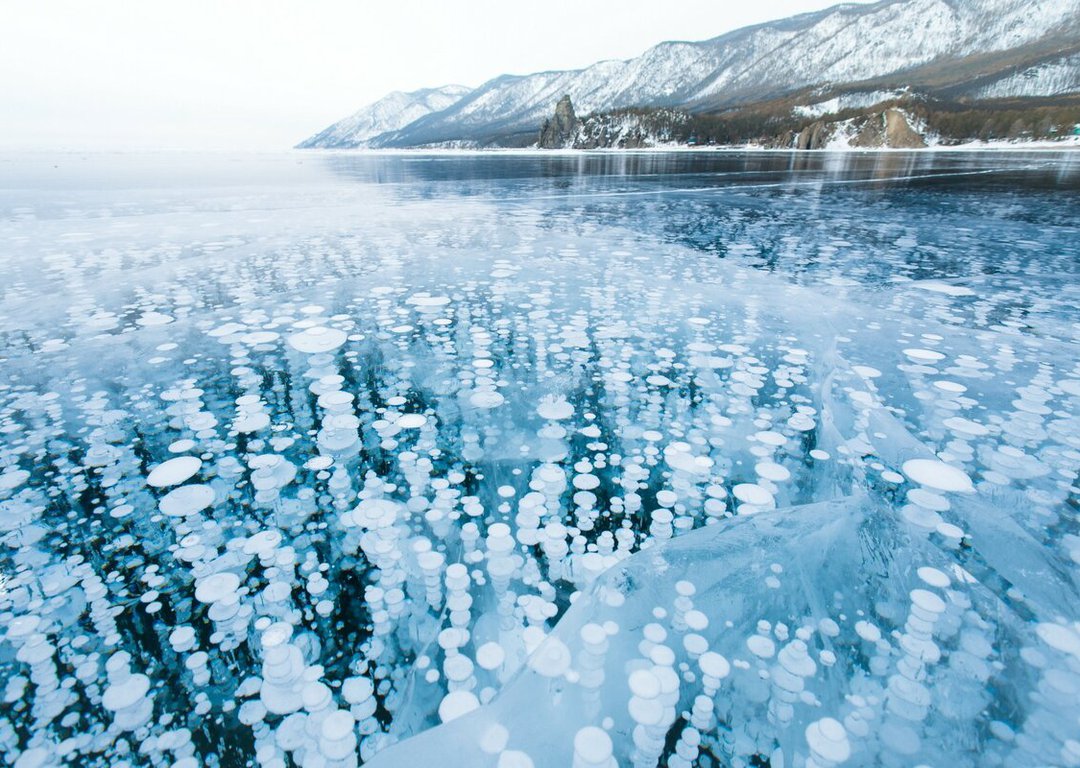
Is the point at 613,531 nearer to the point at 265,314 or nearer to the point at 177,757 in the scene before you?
the point at 177,757

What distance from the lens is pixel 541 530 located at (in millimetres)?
2227

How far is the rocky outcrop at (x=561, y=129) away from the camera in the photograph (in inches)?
4200

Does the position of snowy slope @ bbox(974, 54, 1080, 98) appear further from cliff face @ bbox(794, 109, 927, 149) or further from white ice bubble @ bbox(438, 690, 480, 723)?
white ice bubble @ bbox(438, 690, 480, 723)

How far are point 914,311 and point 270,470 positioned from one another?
5492 mm

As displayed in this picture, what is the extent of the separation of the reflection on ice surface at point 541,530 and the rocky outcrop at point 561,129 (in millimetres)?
112591

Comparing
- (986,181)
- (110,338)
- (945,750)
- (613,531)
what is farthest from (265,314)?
(986,181)

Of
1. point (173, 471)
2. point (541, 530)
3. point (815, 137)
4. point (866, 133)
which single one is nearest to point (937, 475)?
point (541, 530)

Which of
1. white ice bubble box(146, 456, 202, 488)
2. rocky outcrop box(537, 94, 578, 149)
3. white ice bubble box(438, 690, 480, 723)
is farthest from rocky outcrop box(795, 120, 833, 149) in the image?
white ice bubble box(438, 690, 480, 723)

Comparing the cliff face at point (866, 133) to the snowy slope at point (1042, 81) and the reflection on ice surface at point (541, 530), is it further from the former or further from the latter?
the reflection on ice surface at point (541, 530)

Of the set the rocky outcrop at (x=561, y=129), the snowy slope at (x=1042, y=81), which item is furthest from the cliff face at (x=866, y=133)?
the snowy slope at (x=1042, y=81)

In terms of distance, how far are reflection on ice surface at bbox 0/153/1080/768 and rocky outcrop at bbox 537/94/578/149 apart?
11259 centimetres

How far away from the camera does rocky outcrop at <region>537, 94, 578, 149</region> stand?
350 ft

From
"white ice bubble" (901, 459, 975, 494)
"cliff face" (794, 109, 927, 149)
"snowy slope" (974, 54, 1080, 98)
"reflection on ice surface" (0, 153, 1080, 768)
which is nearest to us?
"reflection on ice surface" (0, 153, 1080, 768)

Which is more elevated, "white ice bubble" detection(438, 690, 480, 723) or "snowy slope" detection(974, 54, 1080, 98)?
"snowy slope" detection(974, 54, 1080, 98)
